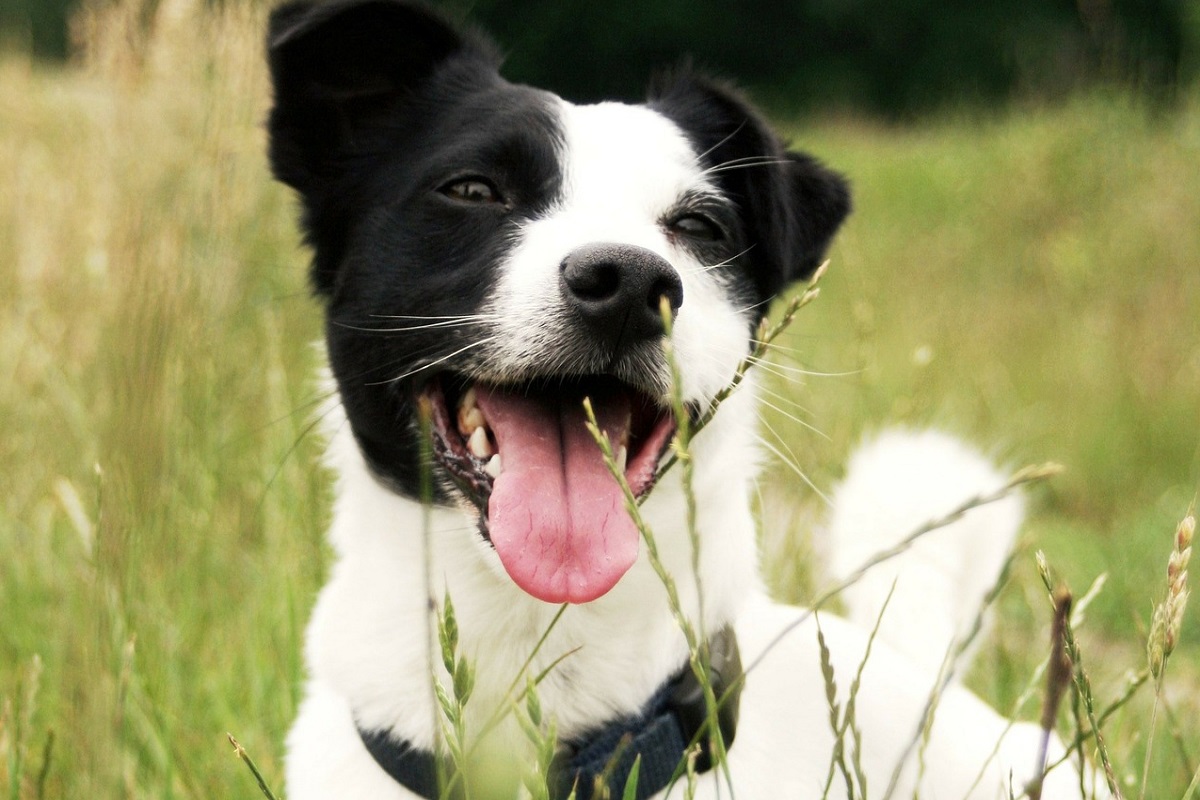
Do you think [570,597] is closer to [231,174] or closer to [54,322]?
[231,174]

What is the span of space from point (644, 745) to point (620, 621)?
0.24 metres

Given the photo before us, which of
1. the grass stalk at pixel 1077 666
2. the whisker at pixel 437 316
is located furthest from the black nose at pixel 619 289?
the grass stalk at pixel 1077 666

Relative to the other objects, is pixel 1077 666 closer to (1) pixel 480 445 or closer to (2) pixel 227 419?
(1) pixel 480 445

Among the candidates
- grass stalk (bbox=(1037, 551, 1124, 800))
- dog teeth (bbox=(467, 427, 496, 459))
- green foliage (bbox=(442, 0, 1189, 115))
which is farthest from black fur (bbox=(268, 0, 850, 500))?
green foliage (bbox=(442, 0, 1189, 115))

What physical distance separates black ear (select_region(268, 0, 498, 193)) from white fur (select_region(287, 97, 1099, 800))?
41 cm

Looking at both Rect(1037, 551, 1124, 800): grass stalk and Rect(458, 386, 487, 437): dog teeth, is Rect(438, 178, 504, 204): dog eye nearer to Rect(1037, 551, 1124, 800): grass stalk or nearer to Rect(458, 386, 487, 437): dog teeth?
Rect(458, 386, 487, 437): dog teeth

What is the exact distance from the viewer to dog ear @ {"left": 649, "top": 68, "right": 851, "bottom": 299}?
7.06 ft

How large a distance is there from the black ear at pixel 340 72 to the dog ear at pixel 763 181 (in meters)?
0.50

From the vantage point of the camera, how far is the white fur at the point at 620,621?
170 centimetres

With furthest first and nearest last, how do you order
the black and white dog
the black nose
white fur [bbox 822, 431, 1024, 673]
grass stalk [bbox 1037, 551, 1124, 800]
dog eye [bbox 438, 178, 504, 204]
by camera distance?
white fur [bbox 822, 431, 1024, 673], dog eye [bbox 438, 178, 504, 204], the black and white dog, the black nose, grass stalk [bbox 1037, 551, 1124, 800]

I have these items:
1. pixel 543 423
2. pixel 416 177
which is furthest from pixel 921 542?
pixel 416 177

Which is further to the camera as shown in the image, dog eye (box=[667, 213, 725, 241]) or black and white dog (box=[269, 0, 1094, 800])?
dog eye (box=[667, 213, 725, 241])

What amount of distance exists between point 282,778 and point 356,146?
1230 millimetres

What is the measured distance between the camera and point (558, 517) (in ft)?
5.27
